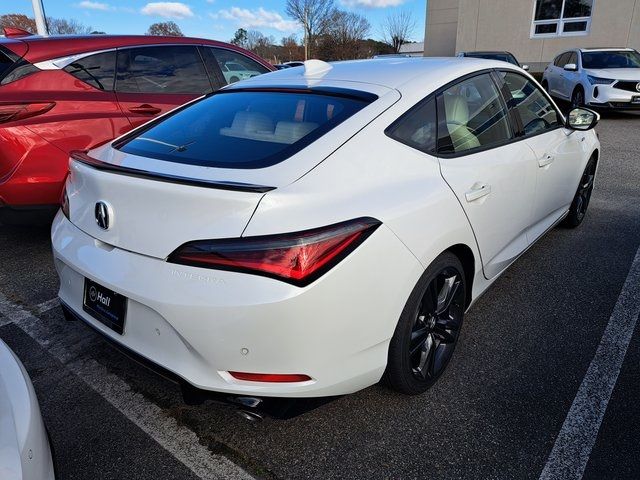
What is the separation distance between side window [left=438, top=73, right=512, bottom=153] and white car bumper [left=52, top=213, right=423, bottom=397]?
0.83 m

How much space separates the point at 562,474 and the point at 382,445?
27.6 inches

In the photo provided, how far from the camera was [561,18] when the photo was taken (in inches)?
758

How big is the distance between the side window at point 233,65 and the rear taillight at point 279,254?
150 inches

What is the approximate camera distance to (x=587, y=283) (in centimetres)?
351

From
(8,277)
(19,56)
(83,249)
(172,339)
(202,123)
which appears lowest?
(8,277)

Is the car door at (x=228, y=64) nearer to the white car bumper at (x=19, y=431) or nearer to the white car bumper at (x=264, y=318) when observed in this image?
the white car bumper at (x=264, y=318)

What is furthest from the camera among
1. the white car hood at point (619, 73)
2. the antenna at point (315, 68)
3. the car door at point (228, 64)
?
the white car hood at point (619, 73)

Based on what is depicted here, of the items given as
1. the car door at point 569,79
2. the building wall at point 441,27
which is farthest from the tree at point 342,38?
the car door at point 569,79

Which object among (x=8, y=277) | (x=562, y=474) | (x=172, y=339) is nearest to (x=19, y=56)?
(x=8, y=277)

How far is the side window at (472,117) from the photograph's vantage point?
2.47 metres

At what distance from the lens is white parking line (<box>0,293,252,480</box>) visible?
2004 mm

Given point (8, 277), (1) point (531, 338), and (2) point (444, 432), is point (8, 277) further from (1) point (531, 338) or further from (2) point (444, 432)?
(1) point (531, 338)

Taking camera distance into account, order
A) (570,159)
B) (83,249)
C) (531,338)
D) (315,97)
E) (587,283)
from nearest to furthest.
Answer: (83,249), (315,97), (531,338), (587,283), (570,159)

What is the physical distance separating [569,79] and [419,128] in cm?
1176
